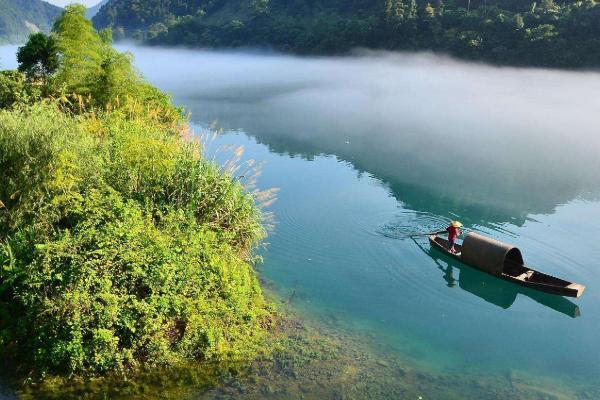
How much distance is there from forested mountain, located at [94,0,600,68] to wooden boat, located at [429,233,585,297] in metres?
50.3

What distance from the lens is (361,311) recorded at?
12.8 meters

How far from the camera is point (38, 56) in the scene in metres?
25.6

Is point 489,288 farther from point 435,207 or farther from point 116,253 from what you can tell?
point 116,253

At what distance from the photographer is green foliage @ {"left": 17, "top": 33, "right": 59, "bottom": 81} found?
996 inches

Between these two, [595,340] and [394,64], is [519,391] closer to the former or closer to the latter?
[595,340]

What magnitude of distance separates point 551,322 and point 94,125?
13093 millimetres

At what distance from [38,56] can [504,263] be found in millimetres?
23947

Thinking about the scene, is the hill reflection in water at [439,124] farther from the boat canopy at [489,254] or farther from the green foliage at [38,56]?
the green foliage at [38,56]

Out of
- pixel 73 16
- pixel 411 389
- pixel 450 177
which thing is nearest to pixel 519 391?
pixel 411 389

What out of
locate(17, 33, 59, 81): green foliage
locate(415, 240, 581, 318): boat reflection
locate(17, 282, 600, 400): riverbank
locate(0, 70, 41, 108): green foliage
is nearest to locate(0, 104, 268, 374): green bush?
locate(17, 282, 600, 400): riverbank

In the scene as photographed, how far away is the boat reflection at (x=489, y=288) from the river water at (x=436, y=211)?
0.04 meters

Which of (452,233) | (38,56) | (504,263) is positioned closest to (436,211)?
(452,233)

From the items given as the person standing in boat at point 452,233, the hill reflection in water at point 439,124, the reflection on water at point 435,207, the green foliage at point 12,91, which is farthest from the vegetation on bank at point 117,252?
the hill reflection in water at point 439,124

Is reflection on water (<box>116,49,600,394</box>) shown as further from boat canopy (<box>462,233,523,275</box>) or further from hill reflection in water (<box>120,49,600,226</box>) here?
boat canopy (<box>462,233,523,275</box>)
